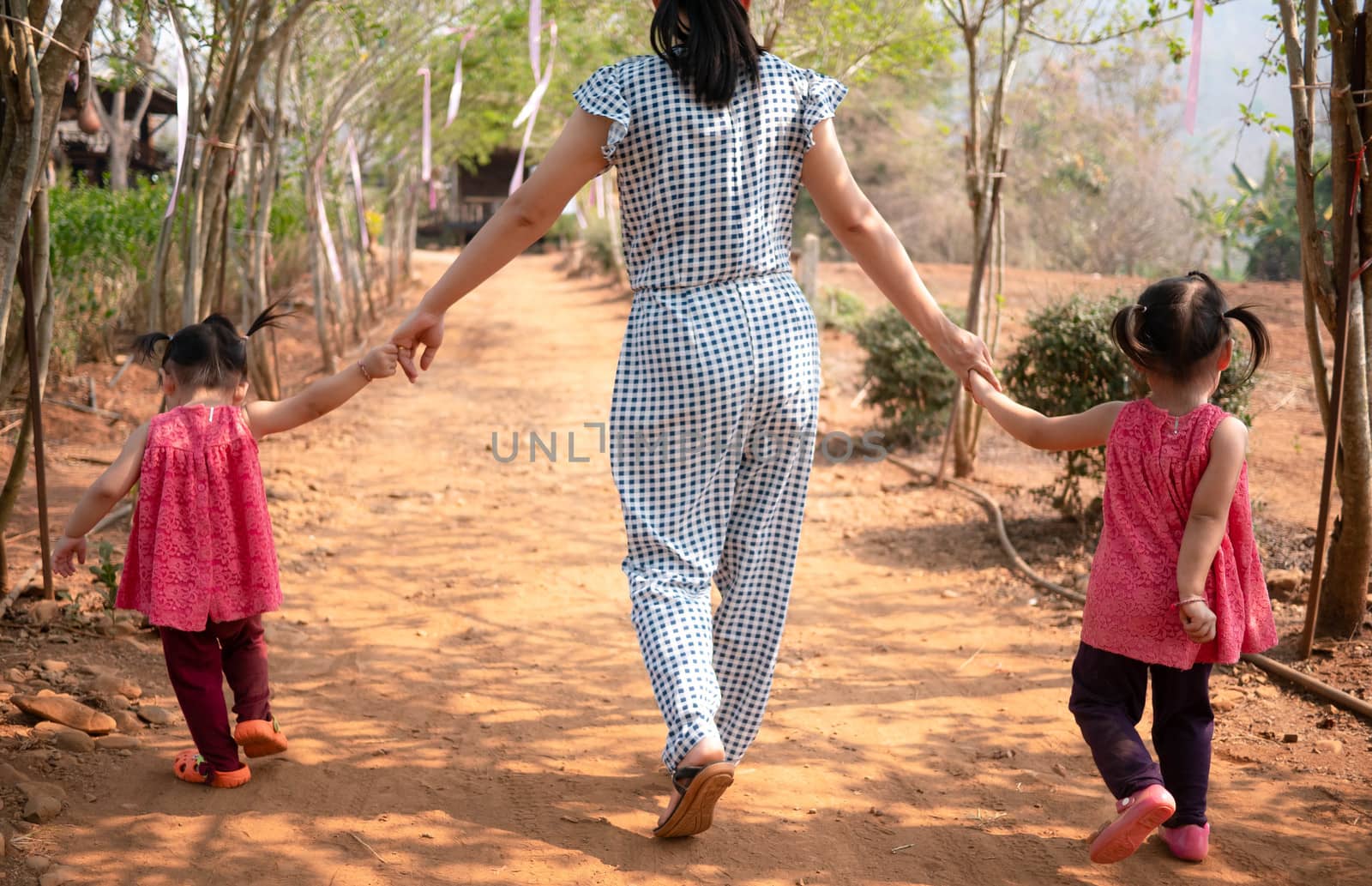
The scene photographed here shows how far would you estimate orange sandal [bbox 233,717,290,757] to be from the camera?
2.83 meters

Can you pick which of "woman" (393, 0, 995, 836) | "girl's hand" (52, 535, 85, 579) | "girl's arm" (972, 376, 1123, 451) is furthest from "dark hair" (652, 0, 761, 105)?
"girl's hand" (52, 535, 85, 579)

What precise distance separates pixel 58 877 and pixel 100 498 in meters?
0.86

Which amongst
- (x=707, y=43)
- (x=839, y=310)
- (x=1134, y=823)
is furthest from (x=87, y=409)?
(x=839, y=310)

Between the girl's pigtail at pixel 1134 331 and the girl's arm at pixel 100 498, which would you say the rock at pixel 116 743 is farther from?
the girl's pigtail at pixel 1134 331

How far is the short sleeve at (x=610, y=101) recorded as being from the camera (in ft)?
7.82

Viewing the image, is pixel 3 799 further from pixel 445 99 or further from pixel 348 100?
pixel 445 99

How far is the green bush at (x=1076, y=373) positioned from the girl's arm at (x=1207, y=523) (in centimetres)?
265

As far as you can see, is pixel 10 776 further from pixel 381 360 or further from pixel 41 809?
pixel 381 360

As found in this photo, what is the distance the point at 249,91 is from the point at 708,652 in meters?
3.72

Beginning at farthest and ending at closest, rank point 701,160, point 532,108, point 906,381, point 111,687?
point 532,108, point 906,381, point 111,687, point 701,160

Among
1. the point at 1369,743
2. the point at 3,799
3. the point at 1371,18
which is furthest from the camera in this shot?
the point at 1371,18

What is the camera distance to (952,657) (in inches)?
Result: 162

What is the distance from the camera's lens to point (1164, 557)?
250cm

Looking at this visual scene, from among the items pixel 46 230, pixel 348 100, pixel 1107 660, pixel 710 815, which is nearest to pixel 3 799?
pixel 710 815
